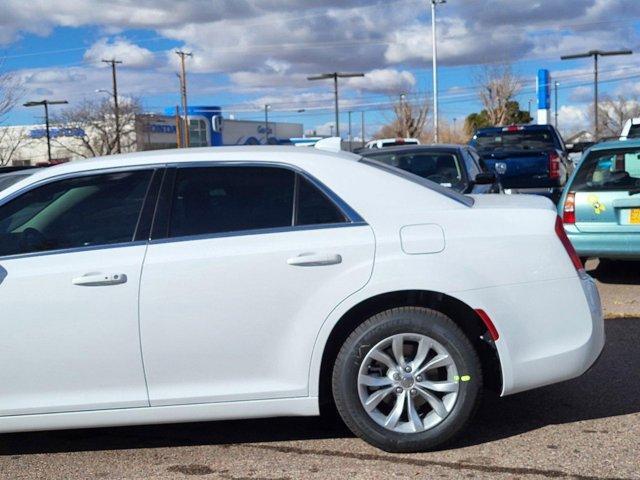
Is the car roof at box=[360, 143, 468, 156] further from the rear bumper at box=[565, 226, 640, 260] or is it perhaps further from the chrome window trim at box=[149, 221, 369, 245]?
the chrome window trim at box=[149, 221, 369, 245]

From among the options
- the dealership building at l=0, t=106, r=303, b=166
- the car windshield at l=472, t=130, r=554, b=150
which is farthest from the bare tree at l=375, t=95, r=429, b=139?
the car windshield at l=472, t=130, r=554, b=150

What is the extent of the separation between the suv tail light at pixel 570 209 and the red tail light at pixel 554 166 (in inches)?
223

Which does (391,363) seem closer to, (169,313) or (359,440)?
(359,440)

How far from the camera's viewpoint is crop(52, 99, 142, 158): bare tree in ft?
203

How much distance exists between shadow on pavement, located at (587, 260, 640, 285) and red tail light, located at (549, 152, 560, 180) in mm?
3489

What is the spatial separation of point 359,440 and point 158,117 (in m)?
65.0

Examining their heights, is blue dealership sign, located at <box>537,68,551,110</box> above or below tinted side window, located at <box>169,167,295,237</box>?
above

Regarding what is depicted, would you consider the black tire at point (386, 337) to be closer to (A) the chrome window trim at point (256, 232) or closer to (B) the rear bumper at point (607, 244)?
(A) the chrome window trim at point (256, 232)

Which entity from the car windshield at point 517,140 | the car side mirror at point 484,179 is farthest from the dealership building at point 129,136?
the car side mirror at point 484,179

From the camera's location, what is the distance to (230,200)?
453 cm

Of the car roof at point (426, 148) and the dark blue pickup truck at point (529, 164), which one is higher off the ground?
the car roof at point (426, 148)

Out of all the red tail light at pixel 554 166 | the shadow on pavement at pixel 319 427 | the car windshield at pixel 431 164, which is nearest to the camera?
the shadow on pavement at pixel 319 427

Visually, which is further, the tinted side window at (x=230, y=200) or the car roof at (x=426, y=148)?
the car roof at (x=426, y=148)

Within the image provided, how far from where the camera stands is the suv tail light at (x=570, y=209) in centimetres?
882
